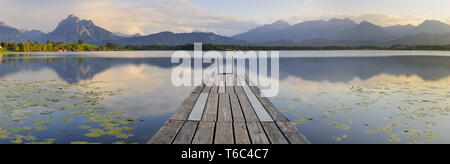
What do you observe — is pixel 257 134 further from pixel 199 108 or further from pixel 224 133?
pixel 199 108

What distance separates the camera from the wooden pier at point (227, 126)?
5125 mm

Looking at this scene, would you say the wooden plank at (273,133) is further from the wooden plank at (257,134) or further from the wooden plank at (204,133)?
the wooden plank at (204,133)

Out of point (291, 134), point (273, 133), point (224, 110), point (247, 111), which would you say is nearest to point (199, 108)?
point (224, 110)

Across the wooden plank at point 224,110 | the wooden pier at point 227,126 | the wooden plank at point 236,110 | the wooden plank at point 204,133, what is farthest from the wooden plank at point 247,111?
the wooden plank at point 204,133

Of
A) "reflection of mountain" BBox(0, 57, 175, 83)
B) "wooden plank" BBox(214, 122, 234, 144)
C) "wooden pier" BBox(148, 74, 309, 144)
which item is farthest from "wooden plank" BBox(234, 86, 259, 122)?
"reflection of mountain" BBox(0, 57, 175, 83)

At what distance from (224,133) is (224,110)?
2312 mm

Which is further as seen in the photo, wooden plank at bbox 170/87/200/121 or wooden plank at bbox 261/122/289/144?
wooden plank at bbox 170/87/200/121

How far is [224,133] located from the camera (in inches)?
217

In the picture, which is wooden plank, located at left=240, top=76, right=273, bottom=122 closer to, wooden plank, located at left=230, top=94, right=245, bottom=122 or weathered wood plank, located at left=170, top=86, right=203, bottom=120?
wooden plank, located at left=230, top=94, right=245, bottom=122

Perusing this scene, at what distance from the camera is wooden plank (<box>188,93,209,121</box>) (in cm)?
686

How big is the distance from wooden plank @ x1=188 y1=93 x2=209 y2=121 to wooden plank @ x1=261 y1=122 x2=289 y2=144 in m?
1.69

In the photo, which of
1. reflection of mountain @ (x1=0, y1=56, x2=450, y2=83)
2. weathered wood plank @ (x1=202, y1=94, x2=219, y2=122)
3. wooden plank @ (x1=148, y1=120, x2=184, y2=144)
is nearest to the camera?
wooden plank @ (x1=148, y1=120, x2=184, y2=144)
